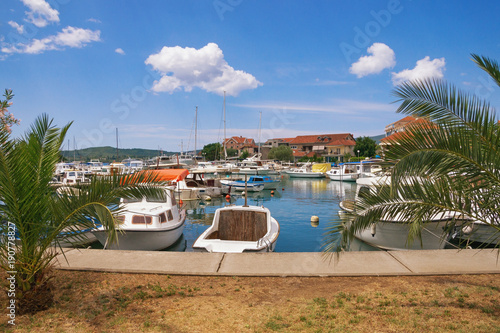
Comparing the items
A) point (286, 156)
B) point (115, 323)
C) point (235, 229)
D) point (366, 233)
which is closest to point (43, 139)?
point (115, 323)

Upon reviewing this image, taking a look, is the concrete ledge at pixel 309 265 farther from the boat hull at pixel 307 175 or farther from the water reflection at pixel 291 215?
the boat hull at pixel 307 175

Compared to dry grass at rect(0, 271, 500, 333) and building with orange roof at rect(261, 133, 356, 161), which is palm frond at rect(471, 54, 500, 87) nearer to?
dry grass at rect(0, 271, 500, 333)

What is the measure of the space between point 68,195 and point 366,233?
38.0 ft

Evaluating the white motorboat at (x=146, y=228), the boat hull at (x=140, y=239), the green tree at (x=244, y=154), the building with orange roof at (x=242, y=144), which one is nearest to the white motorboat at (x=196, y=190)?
the white motorboat at (x=146, y=228)

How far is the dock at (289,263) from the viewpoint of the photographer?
7.14m

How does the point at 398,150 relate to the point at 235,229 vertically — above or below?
above

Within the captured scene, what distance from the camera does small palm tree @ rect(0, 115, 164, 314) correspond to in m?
4.94

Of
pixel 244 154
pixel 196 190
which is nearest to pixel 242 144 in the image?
pixel 244 154

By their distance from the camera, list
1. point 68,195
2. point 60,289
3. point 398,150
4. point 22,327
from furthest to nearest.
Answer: point 60,289 → point 68,195 → point 398,150 → point 22,327

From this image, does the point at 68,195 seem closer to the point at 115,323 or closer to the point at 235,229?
the point at 115,323

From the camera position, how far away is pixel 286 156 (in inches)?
3686

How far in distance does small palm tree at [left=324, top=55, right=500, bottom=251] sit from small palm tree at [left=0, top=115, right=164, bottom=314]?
3.73 metres

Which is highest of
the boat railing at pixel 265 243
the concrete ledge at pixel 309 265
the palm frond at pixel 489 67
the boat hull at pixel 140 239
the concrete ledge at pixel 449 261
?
the palm frond at pixel 489 67

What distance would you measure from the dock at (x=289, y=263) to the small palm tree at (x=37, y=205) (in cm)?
187
